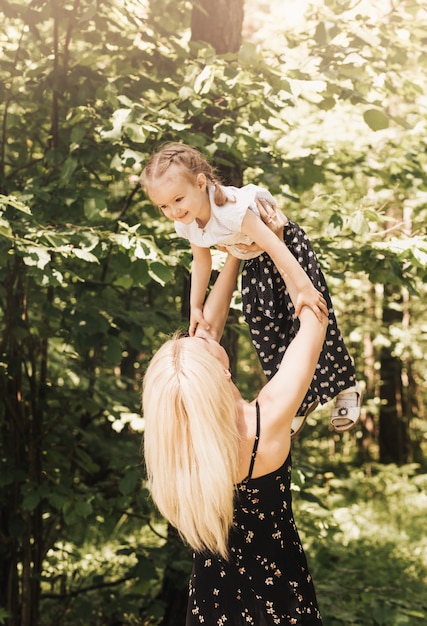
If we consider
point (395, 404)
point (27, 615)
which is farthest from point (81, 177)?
point (395, 404)

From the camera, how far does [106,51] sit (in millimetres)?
3494

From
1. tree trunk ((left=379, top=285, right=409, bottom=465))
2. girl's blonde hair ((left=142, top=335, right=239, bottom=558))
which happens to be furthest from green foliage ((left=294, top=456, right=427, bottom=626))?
girl's blonde hair ((left=142, top=335, right=239, bottom=558))

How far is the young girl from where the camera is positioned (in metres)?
1.82

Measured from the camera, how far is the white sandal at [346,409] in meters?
1.98

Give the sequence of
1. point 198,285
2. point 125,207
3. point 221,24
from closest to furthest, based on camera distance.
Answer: point 198,285 → point 125,207 → point 221,24

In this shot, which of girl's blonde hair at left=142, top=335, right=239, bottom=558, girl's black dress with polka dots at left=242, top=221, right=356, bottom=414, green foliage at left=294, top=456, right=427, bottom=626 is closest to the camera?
girl's blonde hair at left=142, top=335, right=239, bottom=558

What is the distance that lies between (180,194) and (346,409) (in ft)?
2.43

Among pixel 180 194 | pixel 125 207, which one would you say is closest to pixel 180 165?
pixel 180 194

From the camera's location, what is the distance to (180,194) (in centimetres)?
183

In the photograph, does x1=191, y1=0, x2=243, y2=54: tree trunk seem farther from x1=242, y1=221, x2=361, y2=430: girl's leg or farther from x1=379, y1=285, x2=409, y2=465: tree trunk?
x1=379, y1=285, x2=409, y2=465: tree trunk

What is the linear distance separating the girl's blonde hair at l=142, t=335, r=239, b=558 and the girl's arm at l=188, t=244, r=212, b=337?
31 cm

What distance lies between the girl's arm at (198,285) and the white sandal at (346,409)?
428mm

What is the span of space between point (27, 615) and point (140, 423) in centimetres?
123

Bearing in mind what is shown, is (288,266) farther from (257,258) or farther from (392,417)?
(392,417)
